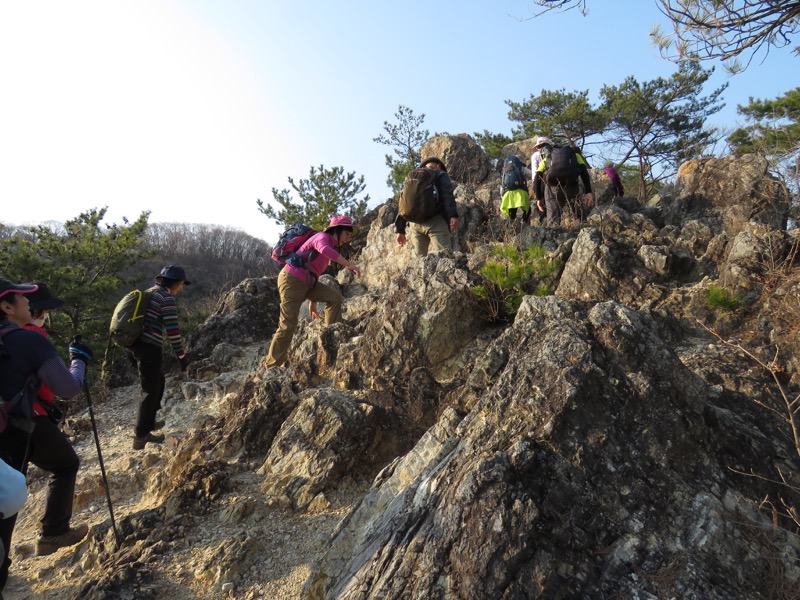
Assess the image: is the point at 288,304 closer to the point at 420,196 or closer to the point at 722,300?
the point at 420,196

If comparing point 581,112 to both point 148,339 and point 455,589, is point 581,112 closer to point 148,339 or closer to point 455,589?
point 148,339

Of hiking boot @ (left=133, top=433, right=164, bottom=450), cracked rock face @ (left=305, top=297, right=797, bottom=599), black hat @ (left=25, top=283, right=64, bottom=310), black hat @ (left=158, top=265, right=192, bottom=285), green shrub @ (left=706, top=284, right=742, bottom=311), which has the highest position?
black hat @ (left=158, top=265, right=192, bottom=285)

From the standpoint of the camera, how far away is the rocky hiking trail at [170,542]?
3764 mm

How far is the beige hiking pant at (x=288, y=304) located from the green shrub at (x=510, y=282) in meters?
2.17

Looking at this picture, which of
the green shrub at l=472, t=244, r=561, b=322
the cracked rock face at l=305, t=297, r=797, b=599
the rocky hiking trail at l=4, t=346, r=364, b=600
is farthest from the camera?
the green shrub at l=472, t=244, r=561, b=322

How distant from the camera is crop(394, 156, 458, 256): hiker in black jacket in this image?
7.89 meters

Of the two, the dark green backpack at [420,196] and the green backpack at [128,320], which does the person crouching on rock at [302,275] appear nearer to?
the dark green backpack at [420,196]

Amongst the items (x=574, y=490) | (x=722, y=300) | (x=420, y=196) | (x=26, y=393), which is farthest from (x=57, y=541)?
(x=722, y=300)

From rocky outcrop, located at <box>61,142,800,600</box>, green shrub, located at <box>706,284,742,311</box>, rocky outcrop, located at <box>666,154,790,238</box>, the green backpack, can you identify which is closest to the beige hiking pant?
rocky outcrop, located at <box>61,142,800,600</box>

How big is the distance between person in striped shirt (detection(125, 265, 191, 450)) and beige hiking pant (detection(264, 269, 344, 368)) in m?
1.20

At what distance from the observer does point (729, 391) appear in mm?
4262

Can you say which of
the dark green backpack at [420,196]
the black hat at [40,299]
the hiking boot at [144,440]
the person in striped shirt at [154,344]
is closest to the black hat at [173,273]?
the person in striped shirt at [154,344]

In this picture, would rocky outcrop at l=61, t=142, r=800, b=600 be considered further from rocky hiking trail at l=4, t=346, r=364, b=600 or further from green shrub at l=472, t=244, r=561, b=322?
green shrub at l=472, t=244, r=561, b=322

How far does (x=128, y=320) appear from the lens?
18.8ft
